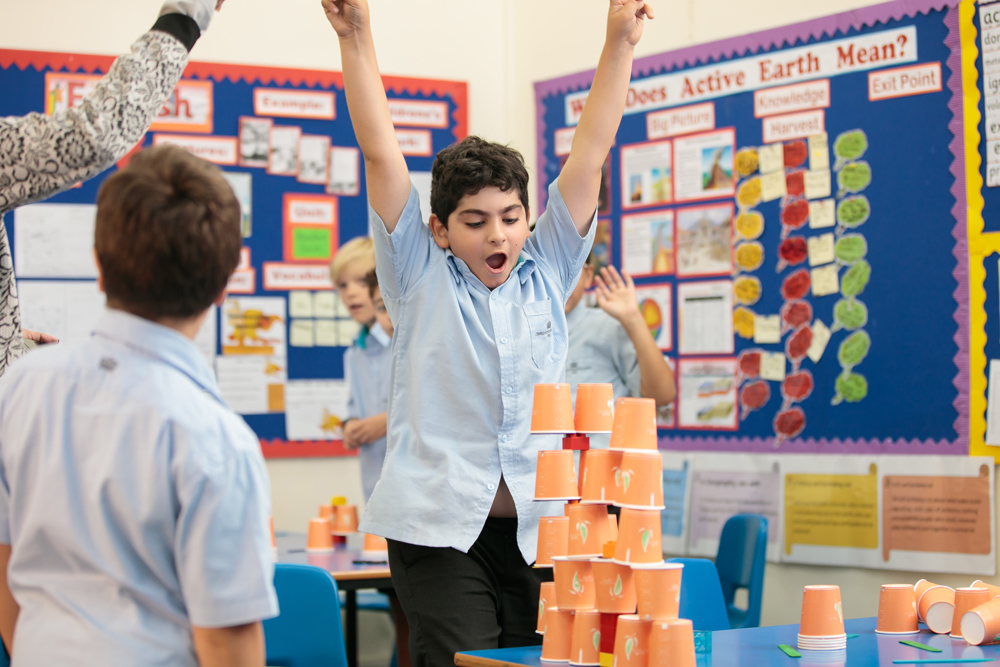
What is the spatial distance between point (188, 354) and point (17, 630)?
36 centimetres

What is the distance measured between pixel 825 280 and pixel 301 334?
2.26 meters

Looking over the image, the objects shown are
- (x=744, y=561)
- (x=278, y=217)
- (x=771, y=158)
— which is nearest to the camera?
(x=744, y=561)

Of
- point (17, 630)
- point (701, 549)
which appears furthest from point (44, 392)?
point (701, 549)

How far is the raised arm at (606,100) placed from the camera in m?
2.05

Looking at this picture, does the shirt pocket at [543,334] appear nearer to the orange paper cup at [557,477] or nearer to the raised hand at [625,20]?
the orange paper cup at [557,477]

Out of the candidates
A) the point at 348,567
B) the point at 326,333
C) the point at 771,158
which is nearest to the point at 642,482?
the point at 348,567

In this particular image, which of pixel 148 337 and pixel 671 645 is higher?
pixel 148 337

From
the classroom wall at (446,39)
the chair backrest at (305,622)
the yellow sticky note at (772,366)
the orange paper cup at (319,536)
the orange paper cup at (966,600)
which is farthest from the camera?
the classroom wall at (446,39)

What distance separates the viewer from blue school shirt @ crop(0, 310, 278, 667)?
108 centimetres

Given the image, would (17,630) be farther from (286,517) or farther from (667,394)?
(286,517)

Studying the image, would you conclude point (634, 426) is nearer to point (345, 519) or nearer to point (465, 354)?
point (465, 354)

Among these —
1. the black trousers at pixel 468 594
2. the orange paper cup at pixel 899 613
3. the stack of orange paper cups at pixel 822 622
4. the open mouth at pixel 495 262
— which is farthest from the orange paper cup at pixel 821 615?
the open mouth at pixel 495 262

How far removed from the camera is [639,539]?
1502 mm

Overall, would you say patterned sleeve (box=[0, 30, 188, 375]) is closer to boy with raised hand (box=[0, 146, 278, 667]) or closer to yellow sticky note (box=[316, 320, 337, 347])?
boy with raised hand (box=[0, 146, 278, 667])
